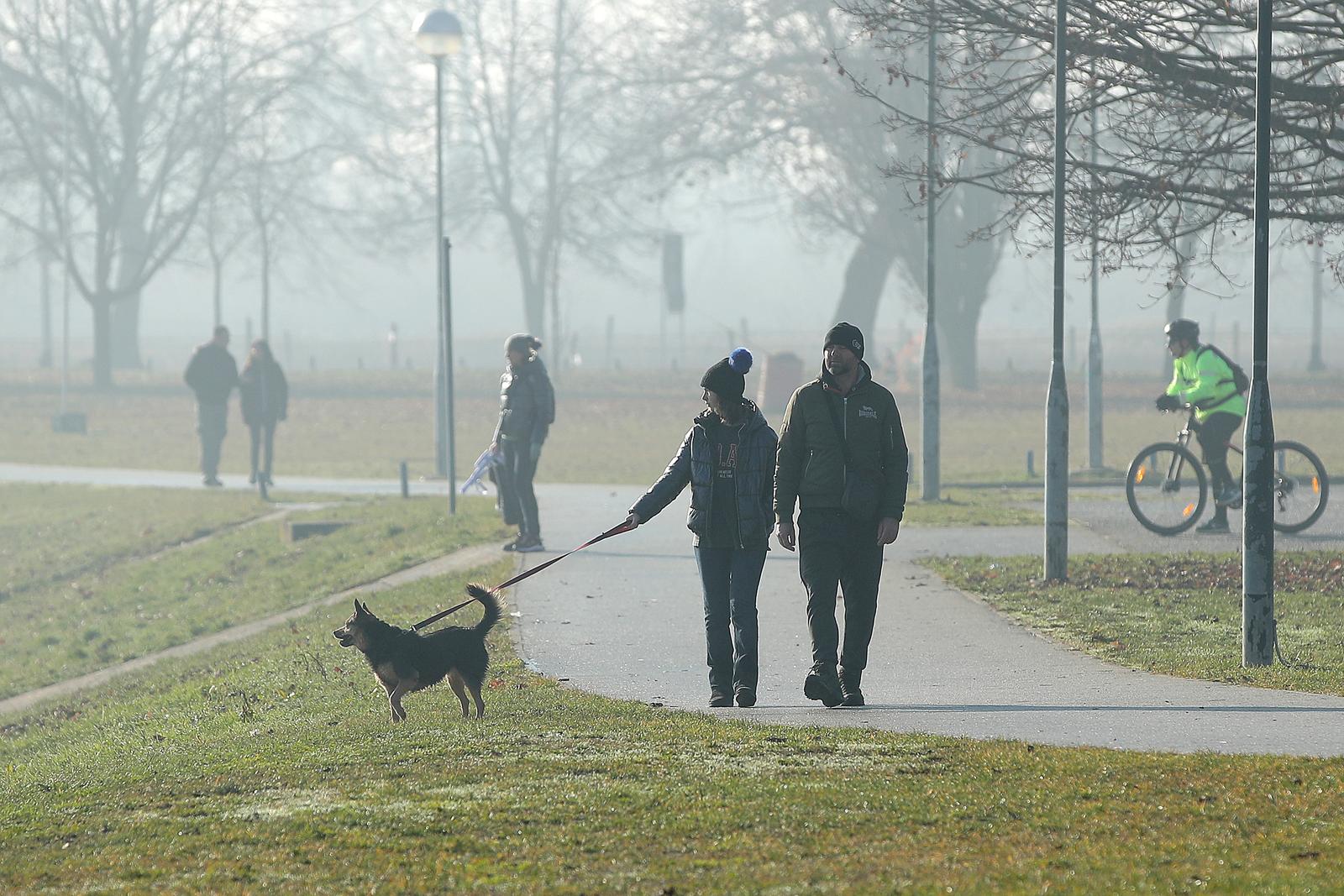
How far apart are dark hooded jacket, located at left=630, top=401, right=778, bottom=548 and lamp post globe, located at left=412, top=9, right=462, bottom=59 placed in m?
13.9

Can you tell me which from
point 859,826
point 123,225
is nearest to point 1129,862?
point 859,826

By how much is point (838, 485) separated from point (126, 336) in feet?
152

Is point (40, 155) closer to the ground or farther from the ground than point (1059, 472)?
farther from the ground

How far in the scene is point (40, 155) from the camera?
40.3 m

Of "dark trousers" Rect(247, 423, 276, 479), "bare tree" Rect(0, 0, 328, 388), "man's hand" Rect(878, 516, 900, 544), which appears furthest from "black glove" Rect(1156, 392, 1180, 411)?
"bare tree" Rect(0, 0, 328, 388)

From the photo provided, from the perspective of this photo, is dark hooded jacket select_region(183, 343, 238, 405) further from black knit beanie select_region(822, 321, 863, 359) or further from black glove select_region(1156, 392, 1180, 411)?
black knit beanie select_region(822, 321, 863, 359)

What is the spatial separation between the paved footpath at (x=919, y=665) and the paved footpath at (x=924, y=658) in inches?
0.7

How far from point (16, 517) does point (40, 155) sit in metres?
20.8

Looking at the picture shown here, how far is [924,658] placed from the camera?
9.81 metres

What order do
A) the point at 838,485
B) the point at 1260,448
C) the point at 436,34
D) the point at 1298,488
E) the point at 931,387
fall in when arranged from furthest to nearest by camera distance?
the point at 436,34
the point at 931,387
the point at 1298,488
the point at 1260,448
the point at 838,485

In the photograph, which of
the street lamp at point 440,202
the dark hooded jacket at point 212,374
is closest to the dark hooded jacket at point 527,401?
the street lamp at point 440,202

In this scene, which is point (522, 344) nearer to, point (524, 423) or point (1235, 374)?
point (524, 423)

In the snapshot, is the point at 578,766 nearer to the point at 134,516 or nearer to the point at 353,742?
the point at 353,742

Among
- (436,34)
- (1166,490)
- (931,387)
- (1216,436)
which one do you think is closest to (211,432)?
(436,34)
